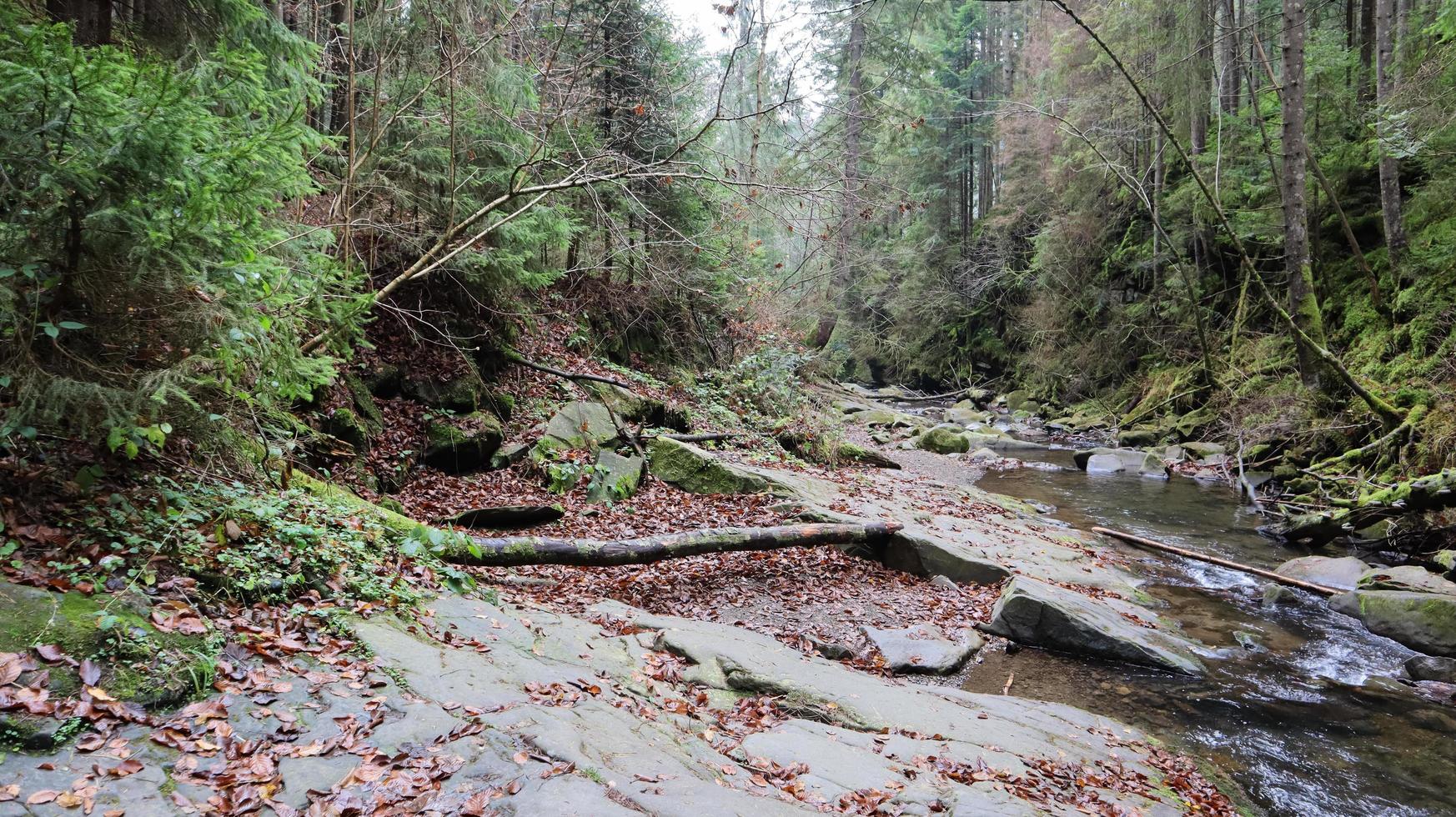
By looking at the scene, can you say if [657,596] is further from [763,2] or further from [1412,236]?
[1412,236]

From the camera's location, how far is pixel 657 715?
420 centimetres

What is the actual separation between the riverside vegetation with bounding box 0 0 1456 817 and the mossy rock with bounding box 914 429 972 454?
28cm

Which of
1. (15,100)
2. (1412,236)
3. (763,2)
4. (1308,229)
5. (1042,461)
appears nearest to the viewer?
(15,100)

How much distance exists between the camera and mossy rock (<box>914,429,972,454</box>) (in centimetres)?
1977

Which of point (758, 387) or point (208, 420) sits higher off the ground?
point (208, 420)

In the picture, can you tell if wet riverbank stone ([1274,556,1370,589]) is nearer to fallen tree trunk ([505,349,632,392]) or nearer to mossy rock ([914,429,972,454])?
fallen tree trunk ([505,349,632,392])

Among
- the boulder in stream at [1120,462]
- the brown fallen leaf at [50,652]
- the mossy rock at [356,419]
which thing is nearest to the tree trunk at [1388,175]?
the boulder in stream at [1120,462]

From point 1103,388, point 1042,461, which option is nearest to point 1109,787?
point 1042,461

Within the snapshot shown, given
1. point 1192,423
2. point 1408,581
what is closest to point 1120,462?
point 1192,423

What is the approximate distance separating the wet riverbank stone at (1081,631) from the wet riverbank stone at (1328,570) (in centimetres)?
296

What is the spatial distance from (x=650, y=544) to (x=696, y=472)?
3111 millimetres

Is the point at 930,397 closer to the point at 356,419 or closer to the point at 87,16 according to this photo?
the point at 356,419

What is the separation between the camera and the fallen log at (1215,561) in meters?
8.73

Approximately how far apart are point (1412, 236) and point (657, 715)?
18298 millimetres
